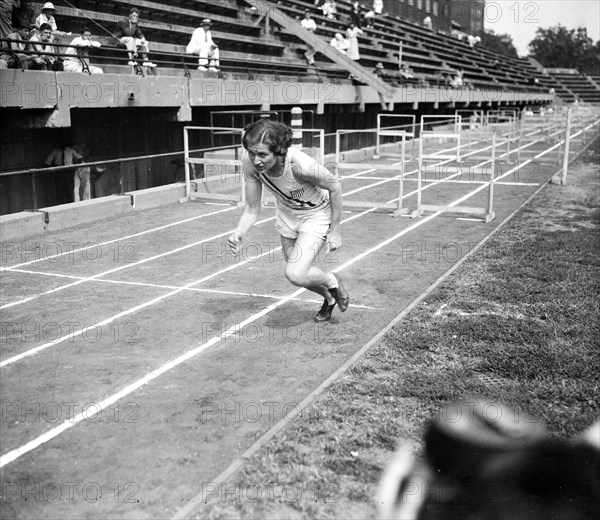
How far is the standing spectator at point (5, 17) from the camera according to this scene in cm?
1328

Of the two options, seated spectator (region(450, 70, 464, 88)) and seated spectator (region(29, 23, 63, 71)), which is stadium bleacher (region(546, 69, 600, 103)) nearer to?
seated spectator (region(450, 70, 464, 88))

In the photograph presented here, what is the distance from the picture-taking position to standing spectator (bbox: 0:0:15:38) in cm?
1328

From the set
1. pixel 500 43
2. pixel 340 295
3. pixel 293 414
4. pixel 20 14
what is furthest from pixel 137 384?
pixel 500 43

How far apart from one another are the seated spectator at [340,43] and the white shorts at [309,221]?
75.1 ft

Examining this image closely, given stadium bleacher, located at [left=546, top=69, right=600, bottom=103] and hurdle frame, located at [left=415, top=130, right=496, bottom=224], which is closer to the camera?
hurdle frame, located at [left=415, top=130, right=496, bottom=224]

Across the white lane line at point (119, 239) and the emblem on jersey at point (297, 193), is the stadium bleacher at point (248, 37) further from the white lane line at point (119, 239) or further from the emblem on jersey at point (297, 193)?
the emblem on jersey at point (297, 193)

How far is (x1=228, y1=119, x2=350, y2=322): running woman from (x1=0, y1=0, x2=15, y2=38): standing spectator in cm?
884

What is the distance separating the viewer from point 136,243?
11.3 metres

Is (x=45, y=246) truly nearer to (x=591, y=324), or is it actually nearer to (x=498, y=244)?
(x=498, y=244)

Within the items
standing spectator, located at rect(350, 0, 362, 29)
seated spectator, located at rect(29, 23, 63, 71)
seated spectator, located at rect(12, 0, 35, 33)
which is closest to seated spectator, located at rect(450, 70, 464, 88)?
standing spectator, located at rect(350, 0, 362, 29)

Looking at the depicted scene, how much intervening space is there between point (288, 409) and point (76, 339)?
2.50 meters

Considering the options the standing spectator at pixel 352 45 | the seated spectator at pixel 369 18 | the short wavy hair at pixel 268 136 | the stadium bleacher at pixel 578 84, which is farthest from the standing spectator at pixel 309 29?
the stadium bleacher at pixel 578 84

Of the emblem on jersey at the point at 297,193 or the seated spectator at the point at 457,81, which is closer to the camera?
the emblem on jersey at the point at 297,193

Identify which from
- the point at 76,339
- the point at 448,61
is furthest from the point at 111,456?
the point at 448,61
